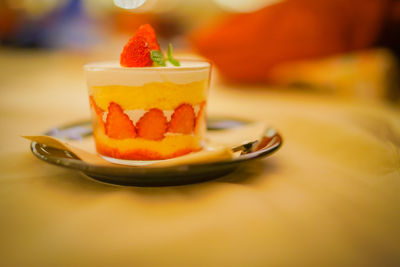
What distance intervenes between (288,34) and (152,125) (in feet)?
4.03

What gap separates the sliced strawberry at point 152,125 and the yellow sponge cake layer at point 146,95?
0.01 m

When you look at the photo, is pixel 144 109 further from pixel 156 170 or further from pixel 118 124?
pixel 156 170

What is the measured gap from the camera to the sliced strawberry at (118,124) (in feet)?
2.10

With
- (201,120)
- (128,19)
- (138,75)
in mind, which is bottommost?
(128,19)

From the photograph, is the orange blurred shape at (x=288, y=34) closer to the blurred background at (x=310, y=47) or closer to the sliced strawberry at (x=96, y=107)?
the blurred background at (x=310, y=47)

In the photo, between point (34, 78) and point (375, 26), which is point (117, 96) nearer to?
point (375, 26)

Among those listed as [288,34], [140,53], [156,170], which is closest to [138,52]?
[140,53]

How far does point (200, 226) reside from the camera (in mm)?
463

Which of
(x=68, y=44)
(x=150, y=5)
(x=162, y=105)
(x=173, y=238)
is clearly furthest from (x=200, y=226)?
(x=150, y=5)

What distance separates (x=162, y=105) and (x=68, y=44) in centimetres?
471

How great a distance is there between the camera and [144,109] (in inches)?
24.9

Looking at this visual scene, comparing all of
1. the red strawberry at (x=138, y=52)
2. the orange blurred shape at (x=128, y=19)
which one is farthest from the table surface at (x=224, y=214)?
the orange blurred shape at (x=128, y=19)

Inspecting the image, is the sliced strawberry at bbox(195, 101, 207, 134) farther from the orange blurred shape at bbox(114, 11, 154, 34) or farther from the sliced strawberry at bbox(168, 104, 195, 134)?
the orange blurred shape at bbox(114, 11, 154, 34)

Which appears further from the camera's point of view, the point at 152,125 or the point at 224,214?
the point at 152,125
